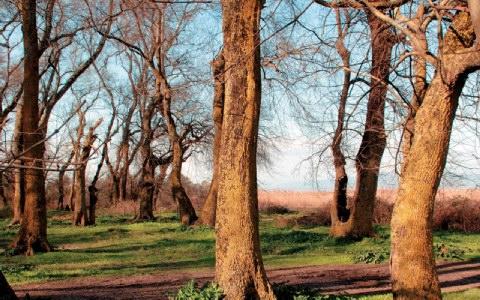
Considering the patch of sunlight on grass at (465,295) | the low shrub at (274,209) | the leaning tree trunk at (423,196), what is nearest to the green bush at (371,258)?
the patch of sunlight on grass at (465,295)

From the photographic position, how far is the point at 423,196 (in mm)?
7742

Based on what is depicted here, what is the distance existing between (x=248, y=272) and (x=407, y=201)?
2.35 metres

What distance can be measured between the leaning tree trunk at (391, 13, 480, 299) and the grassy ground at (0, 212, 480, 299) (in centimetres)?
200

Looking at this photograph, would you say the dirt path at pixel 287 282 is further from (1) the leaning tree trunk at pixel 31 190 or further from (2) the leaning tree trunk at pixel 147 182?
(2) the leaning tree trunk at pixel 147 182

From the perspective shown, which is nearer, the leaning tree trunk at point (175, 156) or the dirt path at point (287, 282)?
the dirt path at point (287, 282)

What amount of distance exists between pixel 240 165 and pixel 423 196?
249cm

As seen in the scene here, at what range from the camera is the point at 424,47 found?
799cm

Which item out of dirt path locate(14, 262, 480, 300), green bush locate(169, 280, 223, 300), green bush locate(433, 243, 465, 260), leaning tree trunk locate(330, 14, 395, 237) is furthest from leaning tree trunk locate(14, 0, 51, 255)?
green bush locate(433, 243, 465, 260)

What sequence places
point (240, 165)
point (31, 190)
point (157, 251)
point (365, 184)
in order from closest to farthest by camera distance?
point (240, 165) < point (31, 190) < point (157, 251) < point (365, 184)

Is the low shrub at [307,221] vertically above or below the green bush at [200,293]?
above

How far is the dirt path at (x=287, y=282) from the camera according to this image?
11055 mm

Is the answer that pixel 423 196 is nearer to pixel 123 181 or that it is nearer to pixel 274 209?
pixel 274 209

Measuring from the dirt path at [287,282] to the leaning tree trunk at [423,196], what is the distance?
8.89 ft

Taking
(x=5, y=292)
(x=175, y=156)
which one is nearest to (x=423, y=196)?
(x=5, y=292)
